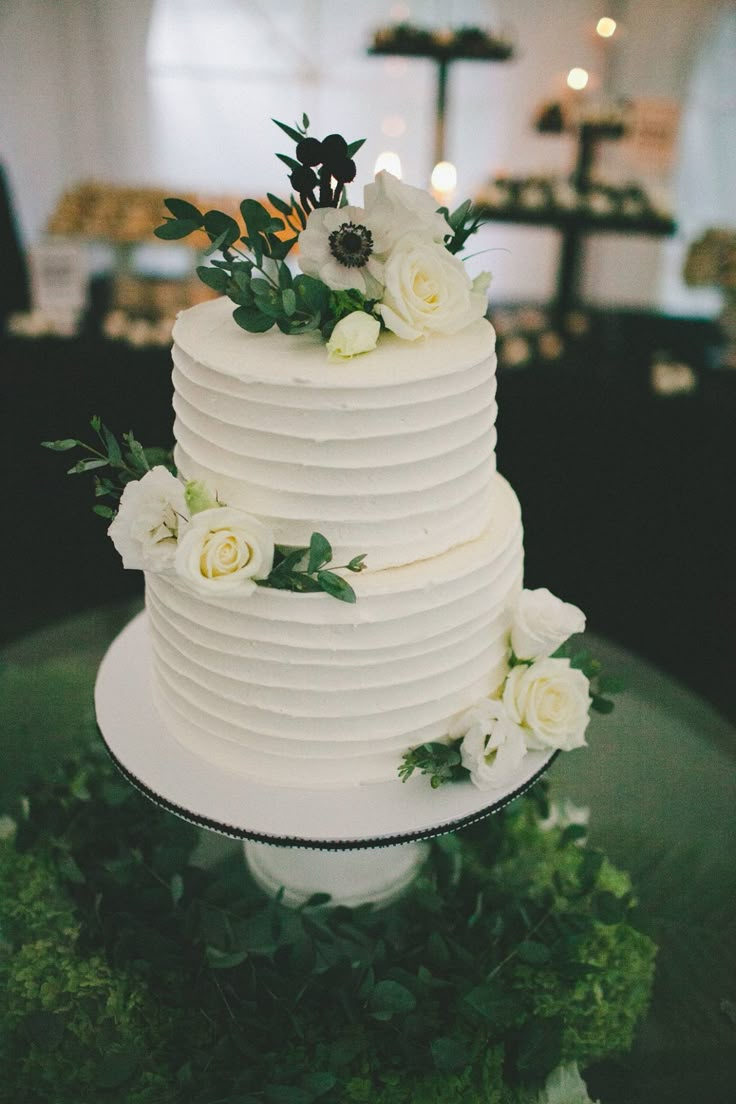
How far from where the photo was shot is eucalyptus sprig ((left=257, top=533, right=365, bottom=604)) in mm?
1271

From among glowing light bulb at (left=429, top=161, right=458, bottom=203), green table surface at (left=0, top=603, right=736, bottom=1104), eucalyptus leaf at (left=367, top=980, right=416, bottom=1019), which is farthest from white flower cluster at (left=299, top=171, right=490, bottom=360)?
glowing light bulb at (left=429, top=161, right=458, bottom=203)

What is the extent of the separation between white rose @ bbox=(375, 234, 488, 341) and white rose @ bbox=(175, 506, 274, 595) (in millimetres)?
364

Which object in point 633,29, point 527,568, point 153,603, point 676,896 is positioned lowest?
point 527,568

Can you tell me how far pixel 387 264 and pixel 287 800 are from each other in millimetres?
820

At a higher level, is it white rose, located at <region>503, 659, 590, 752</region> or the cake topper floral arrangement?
the cake topper floral arrangement

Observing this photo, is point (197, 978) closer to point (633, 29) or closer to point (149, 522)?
point (149, 522)

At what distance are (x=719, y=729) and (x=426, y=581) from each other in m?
1.26

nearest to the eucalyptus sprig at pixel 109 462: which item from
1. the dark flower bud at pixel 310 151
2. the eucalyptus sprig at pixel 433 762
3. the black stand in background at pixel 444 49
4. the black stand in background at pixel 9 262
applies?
the dark flower bud at pixel 310 151

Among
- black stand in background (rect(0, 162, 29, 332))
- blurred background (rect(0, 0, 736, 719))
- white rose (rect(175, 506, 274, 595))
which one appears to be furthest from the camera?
black stand in background (rect(0, 162, 29, 332))

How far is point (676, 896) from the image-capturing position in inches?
71.7

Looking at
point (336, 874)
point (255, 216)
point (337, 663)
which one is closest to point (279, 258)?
point (255, 216)

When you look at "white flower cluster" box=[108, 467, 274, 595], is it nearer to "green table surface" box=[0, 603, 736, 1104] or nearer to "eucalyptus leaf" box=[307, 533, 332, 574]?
"eucalyptus leaf" box=[307, 533, 332, 574]

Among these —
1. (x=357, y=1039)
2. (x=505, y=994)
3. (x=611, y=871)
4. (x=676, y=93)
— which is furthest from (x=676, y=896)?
(x=676, y=93)

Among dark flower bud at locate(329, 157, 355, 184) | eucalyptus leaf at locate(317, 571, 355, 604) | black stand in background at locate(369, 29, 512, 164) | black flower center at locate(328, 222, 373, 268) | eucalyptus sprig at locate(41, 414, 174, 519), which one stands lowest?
eucalyptus leaf at locate(317, 571, 355, 604)
